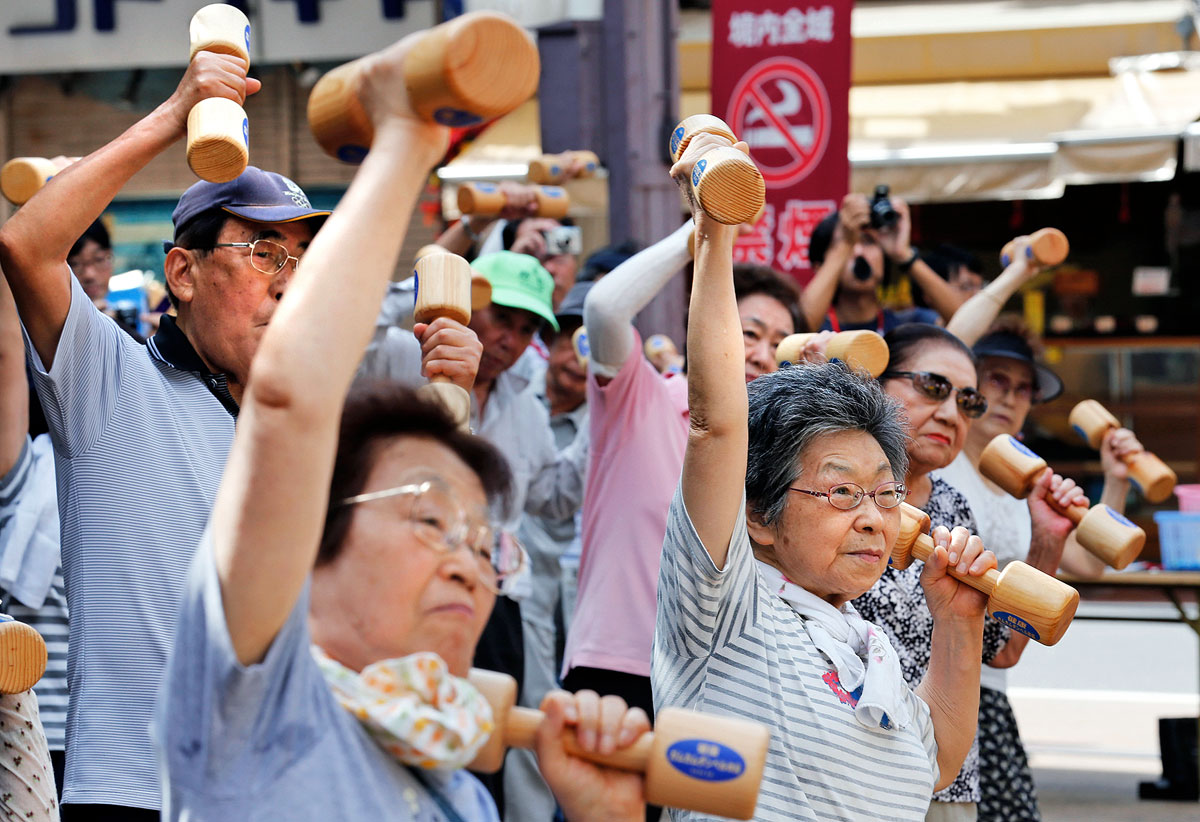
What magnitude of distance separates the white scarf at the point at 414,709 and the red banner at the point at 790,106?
4.91 m

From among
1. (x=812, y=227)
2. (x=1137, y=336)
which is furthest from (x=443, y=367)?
(x=1137, y=336)

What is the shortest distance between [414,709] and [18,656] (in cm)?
124

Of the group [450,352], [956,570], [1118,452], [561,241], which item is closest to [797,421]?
[956,570]

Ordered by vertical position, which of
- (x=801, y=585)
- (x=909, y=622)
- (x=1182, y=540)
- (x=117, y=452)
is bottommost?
(x=1182, y=540)

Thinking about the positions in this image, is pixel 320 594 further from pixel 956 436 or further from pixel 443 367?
pixel 956 436

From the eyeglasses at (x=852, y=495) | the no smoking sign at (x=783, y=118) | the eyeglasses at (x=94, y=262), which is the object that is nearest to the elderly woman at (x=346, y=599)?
the eyeglasses at (x=852, y=495)

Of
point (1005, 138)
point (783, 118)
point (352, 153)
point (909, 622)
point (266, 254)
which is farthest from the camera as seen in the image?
point (1005, 138)

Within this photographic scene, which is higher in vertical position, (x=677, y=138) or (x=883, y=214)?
(x=677, y=138)

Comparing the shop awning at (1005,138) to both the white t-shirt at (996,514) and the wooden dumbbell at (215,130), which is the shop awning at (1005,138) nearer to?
the white t-shirt at (996,514)

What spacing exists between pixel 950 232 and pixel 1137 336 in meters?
1.71

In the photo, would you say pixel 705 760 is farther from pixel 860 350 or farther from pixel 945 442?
pixel 945 442

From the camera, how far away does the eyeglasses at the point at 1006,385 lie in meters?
4.69

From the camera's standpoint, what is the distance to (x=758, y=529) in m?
2.54

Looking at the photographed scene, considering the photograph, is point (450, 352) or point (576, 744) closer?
point (576, 744)
